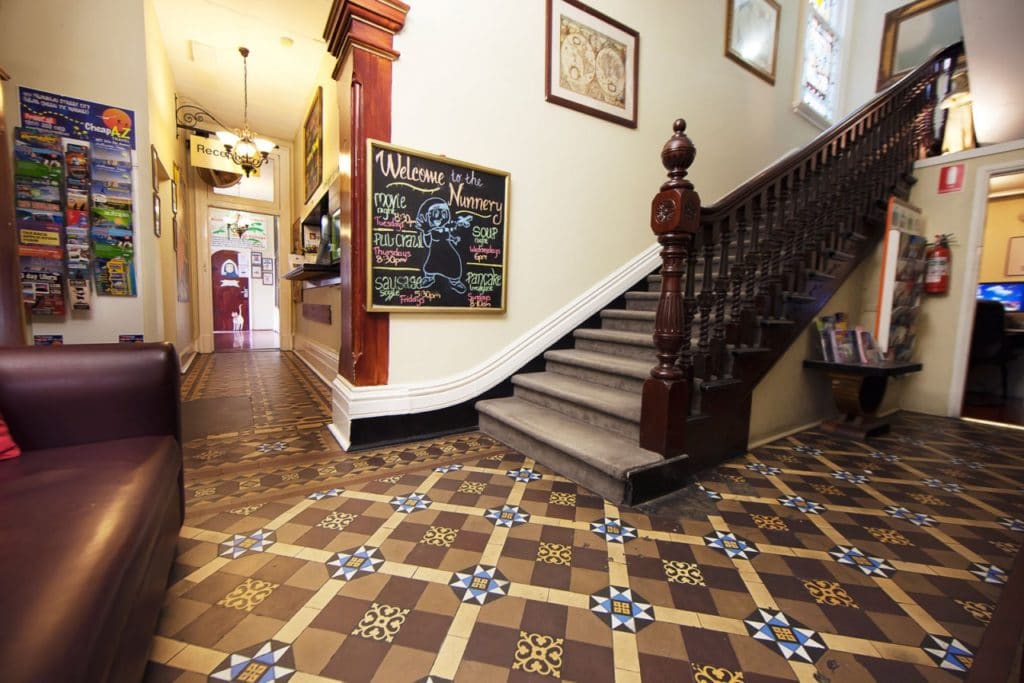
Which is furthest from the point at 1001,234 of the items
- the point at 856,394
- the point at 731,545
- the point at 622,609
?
the point at 622,609

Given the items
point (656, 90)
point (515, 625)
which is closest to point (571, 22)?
point (656, 90)

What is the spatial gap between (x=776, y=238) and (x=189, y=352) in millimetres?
6377

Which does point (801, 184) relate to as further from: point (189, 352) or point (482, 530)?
point (189, 352)

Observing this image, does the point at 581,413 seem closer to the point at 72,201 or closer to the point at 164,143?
the point at 72,201

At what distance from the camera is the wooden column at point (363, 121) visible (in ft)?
7.07

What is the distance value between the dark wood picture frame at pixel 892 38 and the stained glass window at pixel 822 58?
0.43 metres

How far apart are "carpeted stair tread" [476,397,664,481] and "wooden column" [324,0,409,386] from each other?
0.80m

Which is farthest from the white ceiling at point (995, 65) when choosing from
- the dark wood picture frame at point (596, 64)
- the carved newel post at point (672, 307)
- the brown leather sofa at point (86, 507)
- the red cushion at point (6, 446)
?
the red cushion at point (6, 446)

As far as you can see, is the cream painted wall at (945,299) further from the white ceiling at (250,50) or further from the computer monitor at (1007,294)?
the white ceiling at (250,50)

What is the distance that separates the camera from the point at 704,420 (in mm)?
2025

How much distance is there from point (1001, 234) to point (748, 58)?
423 centimetres

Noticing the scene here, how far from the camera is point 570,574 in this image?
1.29 m

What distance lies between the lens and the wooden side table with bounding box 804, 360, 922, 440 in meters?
2.61

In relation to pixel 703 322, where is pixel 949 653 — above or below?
below
